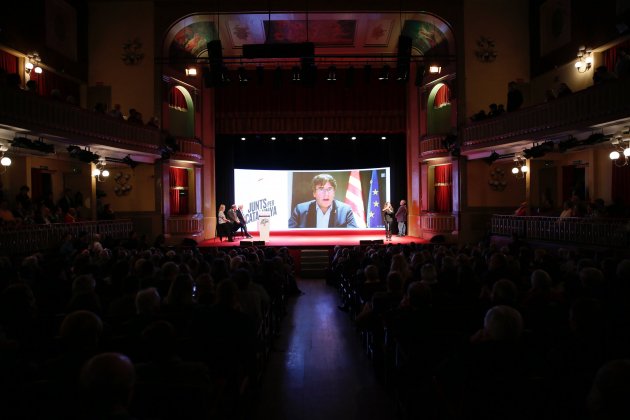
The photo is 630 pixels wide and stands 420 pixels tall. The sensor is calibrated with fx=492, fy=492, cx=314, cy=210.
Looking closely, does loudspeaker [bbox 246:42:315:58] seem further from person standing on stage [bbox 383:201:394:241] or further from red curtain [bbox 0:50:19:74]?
person standing on stage [bbox 383:201:394:241]

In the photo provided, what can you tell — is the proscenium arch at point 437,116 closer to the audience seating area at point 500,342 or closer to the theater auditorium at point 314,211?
the theater auditorium at point 314,211

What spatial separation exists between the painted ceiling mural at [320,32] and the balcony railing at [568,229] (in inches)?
255

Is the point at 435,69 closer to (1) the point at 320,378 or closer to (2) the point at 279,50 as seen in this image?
(2) the point at 279,50

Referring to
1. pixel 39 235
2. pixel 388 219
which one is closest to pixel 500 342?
pixel 39 235

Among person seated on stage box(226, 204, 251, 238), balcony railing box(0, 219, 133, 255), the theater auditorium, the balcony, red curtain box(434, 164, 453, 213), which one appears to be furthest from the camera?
red curtain box(434, 164, 453, 213)

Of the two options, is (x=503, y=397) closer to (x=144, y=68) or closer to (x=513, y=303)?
(x=513, y=303)

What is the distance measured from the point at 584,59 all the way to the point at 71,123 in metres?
13.7

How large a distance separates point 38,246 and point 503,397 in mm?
10665

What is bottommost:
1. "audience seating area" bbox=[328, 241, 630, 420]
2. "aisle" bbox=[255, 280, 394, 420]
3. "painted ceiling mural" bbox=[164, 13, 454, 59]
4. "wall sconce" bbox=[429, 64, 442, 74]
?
"aisle" bbox=[255, 280, 394, 420]

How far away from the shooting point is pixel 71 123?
12109mm

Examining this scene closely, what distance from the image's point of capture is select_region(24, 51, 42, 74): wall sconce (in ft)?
44.1

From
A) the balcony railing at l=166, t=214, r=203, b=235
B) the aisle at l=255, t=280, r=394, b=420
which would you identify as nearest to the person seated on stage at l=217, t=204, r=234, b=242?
the balcony railing at l=166, t=214, r=203, b=235

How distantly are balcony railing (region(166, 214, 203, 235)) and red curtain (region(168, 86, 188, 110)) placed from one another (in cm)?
404

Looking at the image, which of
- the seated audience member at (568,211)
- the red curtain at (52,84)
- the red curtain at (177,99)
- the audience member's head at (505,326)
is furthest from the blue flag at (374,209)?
the audience member's head at (505,326)
